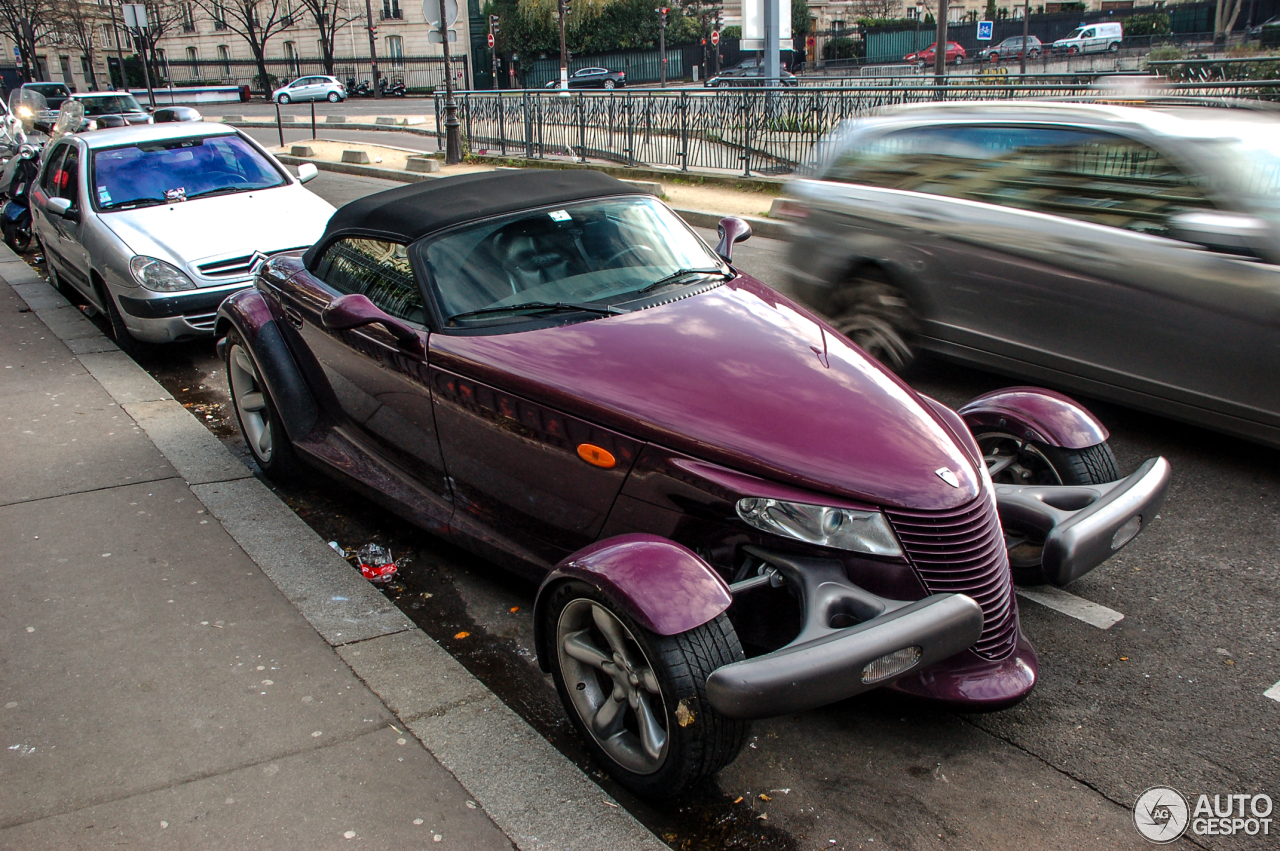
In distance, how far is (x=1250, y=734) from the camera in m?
3.04

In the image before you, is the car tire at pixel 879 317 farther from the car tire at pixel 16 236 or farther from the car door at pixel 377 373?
the car tire at pixel 16 236

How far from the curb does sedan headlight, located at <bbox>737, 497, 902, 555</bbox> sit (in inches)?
177

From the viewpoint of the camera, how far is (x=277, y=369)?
485 cm

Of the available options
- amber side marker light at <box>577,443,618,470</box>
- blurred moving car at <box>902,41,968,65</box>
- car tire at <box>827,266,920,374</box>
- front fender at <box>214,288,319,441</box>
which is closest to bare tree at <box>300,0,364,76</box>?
blurred moving car at <box>902,41,968,65</box>

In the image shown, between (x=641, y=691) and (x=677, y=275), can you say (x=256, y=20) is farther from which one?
(x=641, y=691)

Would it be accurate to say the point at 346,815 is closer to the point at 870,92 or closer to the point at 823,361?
the point at 823,361

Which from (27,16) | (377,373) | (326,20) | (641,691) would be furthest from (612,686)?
(326,20)

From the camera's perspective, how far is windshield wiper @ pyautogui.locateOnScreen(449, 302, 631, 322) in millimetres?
3689

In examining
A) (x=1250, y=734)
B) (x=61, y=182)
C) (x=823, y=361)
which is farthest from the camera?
(x=61, y=182)

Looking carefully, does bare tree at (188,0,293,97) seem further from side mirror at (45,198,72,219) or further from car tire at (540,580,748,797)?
car tire at (540,580,748,797)

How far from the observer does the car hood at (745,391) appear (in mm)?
2916

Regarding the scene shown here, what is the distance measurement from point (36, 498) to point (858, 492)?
4.06 metres

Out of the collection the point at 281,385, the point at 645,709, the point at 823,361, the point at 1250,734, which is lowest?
the point at 1250,734

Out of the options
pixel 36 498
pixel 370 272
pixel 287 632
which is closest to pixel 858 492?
pixel 287 632
